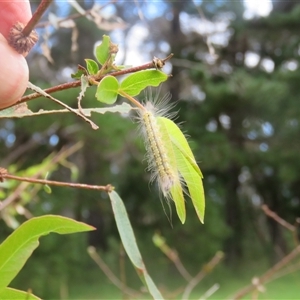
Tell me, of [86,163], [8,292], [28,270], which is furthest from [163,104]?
[86,163]

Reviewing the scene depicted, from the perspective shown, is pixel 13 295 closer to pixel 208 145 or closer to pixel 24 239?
pixel 24 239

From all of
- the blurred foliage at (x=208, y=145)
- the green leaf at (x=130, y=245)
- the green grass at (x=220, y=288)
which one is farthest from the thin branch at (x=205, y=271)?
the green grass at (x=220, y=288)

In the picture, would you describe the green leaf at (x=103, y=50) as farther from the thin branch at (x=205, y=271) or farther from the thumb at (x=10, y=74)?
the thin branch at (x=205, y=271)

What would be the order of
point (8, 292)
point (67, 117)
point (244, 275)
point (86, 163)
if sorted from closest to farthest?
point (8, 292) → point (67, 117) → point (86, 163) → point (244, 275)

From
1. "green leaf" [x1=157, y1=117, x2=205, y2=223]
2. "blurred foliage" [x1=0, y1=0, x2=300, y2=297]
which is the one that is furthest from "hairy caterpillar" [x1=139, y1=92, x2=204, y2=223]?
"blurred foliage" [x1=0, y1=0, x2=300, y2=297]

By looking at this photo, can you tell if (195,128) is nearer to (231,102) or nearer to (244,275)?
(231,102)

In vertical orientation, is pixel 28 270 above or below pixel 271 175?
below

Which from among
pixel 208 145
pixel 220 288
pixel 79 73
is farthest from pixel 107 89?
pixel 220 288

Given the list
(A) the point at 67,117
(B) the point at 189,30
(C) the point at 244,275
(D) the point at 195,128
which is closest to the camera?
(A) the point at 67,117
